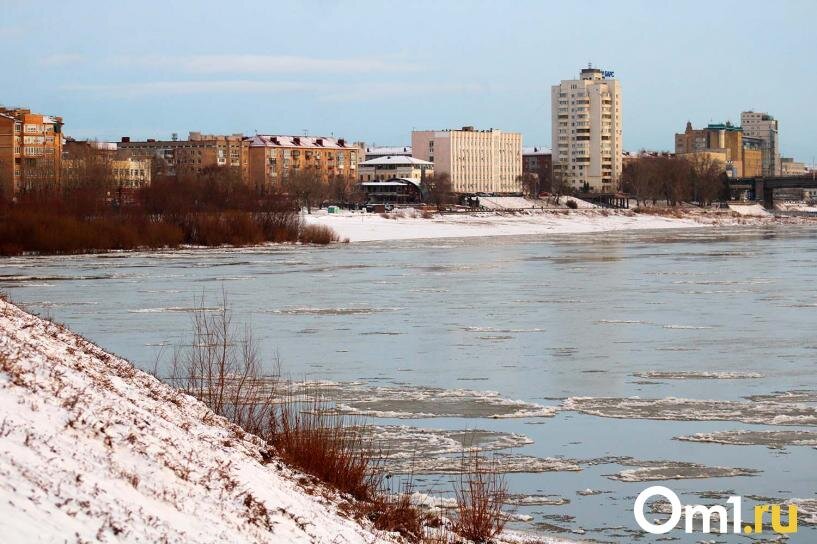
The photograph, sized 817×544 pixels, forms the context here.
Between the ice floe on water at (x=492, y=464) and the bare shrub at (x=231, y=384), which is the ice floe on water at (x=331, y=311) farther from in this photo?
the ice floe on water at (x=492, y=464)

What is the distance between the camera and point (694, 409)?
15195 millimetres

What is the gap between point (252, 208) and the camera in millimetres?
77062

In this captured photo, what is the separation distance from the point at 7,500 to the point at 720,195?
191 m

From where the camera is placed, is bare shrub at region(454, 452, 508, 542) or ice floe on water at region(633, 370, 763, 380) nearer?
bare shrub at region(454, 452, 508, 542)

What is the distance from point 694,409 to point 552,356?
532 cm

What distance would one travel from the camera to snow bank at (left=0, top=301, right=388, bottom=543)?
21.1ft

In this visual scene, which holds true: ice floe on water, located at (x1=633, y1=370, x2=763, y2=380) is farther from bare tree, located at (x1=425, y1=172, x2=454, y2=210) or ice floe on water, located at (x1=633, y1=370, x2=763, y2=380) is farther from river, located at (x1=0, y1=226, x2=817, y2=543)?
bare tree, located at (x1=425, y1=172, x2=454, y2=210)

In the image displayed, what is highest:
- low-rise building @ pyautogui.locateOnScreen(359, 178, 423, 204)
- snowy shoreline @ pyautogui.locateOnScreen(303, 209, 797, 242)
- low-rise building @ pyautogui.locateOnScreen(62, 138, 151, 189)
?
→ low-rise building @ pyautogui.locateOnScreen(62, 138, 151, 189)

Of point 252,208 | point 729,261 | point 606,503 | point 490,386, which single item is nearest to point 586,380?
point 490,386

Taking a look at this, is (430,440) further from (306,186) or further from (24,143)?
(306,186)

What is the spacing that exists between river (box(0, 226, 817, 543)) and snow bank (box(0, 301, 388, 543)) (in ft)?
7.29

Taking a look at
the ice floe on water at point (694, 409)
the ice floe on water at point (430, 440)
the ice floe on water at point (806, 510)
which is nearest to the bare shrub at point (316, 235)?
the ice floe on water at point (694, 409)

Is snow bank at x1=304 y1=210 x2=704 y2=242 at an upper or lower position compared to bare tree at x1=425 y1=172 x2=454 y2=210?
lower

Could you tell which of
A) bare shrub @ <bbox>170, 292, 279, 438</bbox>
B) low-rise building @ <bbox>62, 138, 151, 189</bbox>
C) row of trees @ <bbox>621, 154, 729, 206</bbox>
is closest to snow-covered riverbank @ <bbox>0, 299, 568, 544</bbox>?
bare shrub @ <bbox>170, 292, 279, 438</bbox>
